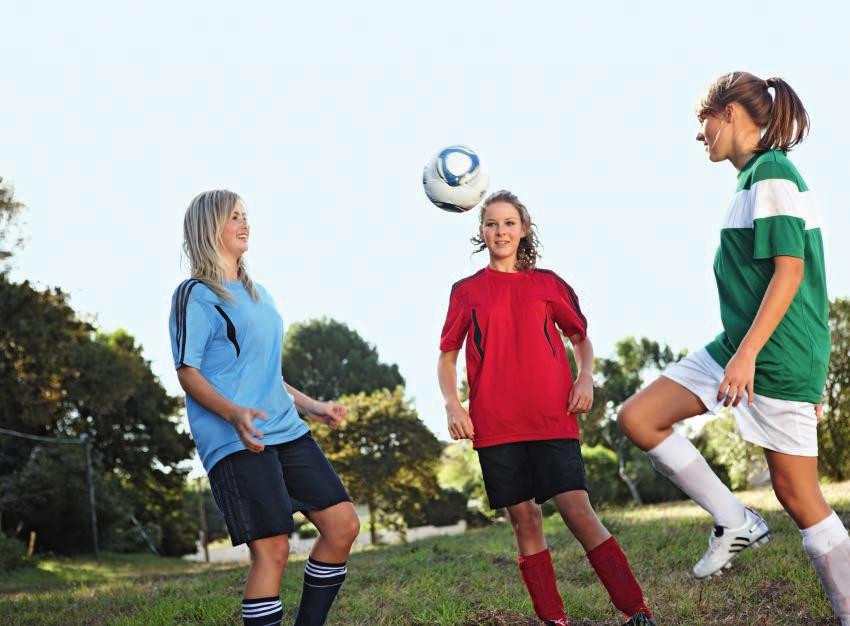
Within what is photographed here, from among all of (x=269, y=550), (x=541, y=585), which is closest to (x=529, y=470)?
(x=541, y=585)

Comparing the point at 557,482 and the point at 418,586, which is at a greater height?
the point at 557,482

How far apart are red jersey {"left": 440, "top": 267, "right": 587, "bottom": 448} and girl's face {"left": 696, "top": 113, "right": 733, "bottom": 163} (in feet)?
3.09

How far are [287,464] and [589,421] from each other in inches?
1042

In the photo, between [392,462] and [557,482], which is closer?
[557,482]

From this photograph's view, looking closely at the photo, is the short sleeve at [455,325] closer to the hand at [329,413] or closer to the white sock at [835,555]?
the hand at [329,413]

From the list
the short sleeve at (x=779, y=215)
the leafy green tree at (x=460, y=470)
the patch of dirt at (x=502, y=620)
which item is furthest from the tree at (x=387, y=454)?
the short sleeve at (x=779, y=215)

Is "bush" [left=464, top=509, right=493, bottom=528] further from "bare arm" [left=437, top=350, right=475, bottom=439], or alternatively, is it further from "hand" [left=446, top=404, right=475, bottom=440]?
"hand" [left=446, top=404, right=475, bottom=440]

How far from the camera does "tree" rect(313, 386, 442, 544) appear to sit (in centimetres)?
2689

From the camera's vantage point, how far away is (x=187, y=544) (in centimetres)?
3344

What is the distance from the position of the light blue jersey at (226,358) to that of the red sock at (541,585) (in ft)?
4.14

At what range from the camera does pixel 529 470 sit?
424 cm

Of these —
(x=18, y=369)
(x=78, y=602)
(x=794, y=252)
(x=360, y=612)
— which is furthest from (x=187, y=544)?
(x=794, y=252)

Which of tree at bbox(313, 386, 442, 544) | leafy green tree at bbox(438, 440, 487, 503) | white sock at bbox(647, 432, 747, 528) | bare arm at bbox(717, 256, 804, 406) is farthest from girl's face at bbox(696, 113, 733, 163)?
leafy green tree at bbox(438, 440, 487, 503)

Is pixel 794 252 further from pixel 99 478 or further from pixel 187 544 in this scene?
pixel 187 544
